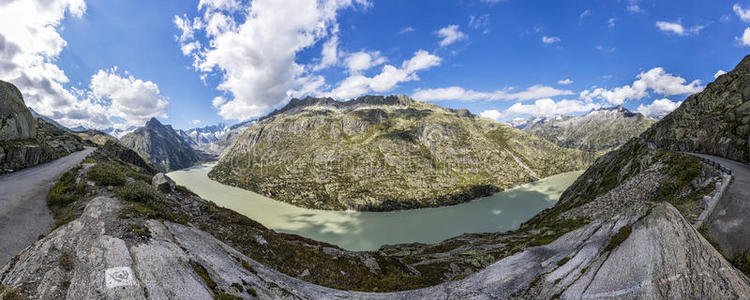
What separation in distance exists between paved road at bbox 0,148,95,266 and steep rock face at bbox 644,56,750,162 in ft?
217

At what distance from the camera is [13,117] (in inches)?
1387

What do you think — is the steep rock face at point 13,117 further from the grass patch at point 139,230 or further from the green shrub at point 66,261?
the green shrub at point 66,261

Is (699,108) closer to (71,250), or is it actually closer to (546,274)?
(546,274)

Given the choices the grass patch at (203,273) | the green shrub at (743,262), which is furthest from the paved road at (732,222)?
the grass patch at (203,273)

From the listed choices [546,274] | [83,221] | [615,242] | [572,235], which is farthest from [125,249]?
[572,235]

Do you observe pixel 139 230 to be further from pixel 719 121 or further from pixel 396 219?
pixel 396 219

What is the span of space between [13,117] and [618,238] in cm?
6984

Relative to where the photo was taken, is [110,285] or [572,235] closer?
[110,285]

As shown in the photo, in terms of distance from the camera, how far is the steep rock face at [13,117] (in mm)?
33531

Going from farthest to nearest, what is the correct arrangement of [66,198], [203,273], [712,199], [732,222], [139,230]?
[66,198], [712,199], [732,222], [139,230], [203,273]

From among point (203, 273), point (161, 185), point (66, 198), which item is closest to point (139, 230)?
point (203, 273)

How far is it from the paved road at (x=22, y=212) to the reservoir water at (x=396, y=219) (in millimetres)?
81413

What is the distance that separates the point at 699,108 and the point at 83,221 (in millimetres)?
95602

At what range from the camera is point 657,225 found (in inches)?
370
